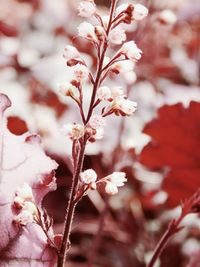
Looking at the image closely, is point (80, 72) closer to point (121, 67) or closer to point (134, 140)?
point (121, 67)

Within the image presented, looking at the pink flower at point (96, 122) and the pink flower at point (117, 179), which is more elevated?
the pink flower at point (96, 122)

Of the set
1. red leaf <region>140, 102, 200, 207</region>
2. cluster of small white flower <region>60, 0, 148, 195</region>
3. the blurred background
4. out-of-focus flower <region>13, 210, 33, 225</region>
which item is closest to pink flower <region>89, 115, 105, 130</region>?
cluster of small white flower <region>60, 0, 148, 195</region>

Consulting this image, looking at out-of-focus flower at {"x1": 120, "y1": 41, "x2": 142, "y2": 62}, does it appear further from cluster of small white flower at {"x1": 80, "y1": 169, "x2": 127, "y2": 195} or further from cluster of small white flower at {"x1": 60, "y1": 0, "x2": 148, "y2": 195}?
cluster of small white flower at {"x1": 80, "y1": 169, "x2": 127, "y2": 195}

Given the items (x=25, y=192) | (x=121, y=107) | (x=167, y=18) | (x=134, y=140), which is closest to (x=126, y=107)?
(x=121, y=107)

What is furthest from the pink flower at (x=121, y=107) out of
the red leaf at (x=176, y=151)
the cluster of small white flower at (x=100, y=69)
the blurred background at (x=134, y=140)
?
the red leaf at (x=176, y=151)

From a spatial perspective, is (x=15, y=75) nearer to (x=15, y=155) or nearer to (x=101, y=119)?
(x=15, y=155)

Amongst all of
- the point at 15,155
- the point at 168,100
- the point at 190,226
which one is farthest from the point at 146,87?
the point at 15,155

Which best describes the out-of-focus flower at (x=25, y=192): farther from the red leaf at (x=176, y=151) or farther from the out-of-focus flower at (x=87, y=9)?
the red leaf at (x=176, y=151)
